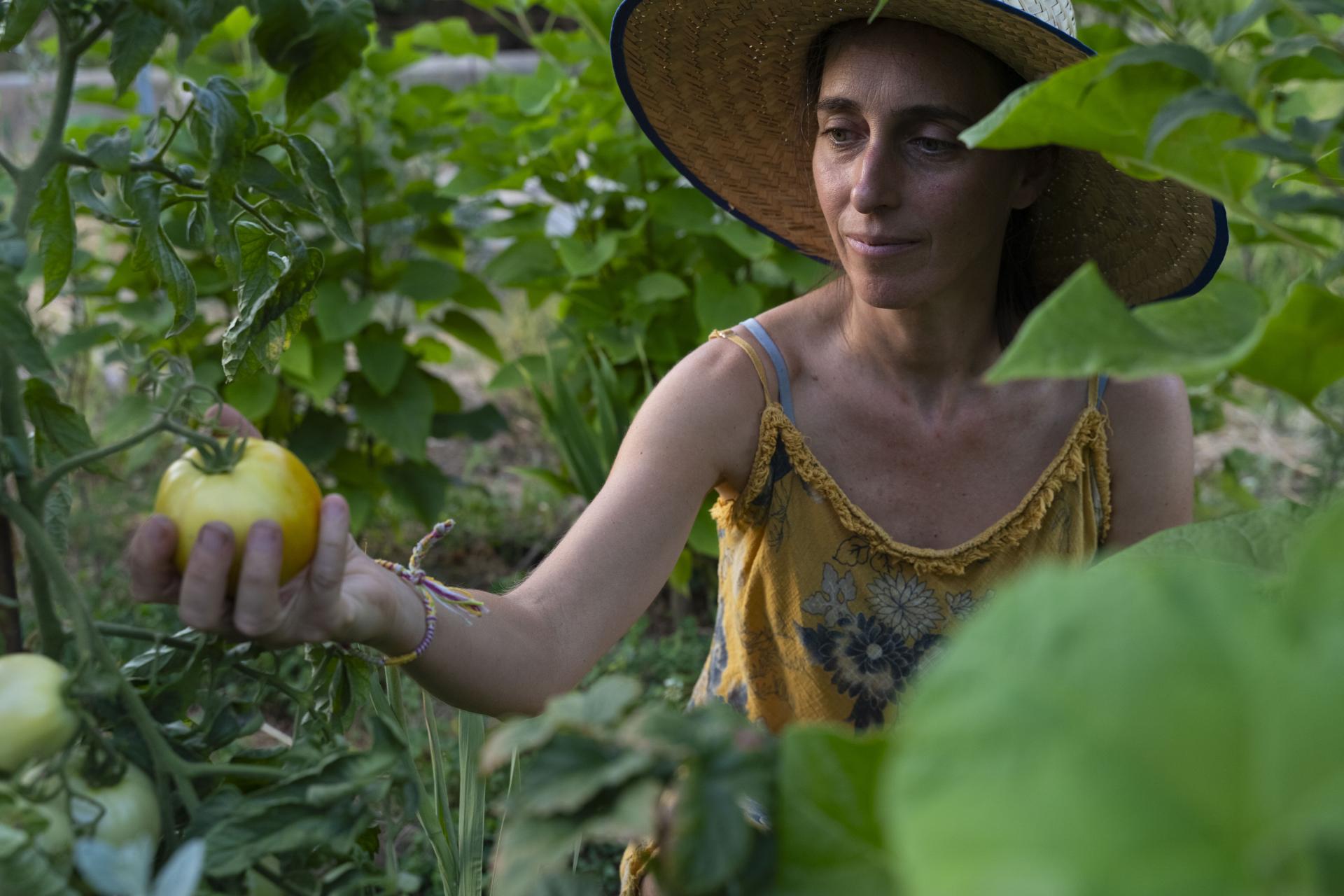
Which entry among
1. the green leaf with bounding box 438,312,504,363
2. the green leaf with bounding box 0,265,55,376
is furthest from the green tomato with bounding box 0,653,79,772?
the green leaf with bounding box 438,312,504,363

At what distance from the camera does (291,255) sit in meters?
0.83

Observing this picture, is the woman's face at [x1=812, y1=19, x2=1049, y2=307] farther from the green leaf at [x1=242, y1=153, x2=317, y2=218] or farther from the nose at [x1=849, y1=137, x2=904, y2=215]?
the green leaf at [x1=242, y1=153, x2=317, y2=218]

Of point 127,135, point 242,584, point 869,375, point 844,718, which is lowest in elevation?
point 844,718

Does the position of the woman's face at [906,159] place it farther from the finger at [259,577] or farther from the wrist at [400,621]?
the finger at [259,577]

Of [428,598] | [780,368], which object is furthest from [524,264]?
[428,598]

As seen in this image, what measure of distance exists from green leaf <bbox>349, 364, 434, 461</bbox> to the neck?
1.32 meters

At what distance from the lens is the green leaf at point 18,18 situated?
2.49 ft

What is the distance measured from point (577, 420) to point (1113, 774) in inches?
82.7

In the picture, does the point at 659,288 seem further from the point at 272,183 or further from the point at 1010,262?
the point at 272,183

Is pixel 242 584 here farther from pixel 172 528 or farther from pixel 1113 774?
pixel 1113 774

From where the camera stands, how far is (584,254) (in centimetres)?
245

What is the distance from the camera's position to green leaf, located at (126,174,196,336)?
0.78 metres

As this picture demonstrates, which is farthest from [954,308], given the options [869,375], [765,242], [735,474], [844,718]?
[765,242]

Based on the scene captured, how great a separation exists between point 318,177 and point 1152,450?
1117 millimetres
